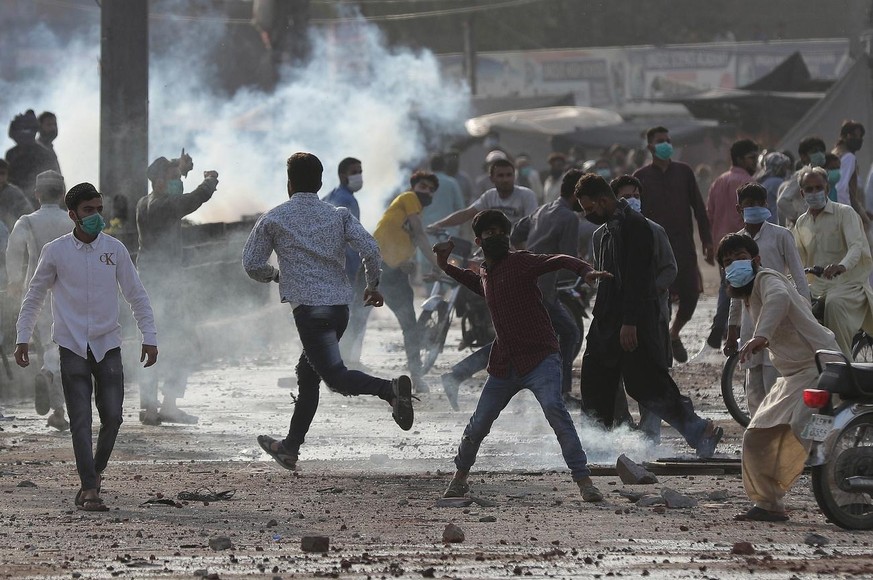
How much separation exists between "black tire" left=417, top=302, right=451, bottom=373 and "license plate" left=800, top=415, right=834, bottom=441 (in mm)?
6805

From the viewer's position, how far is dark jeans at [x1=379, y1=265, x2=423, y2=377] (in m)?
13.3

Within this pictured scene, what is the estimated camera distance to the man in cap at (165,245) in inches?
452

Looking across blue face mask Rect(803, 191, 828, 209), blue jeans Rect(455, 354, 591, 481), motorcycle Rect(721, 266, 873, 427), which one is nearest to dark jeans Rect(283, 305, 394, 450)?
blue jeans Rect(455, 354, 591, 481)

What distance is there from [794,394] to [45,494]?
3.91 metres

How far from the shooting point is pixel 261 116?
2442 cm

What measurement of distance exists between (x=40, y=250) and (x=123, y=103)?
3620 millimetres

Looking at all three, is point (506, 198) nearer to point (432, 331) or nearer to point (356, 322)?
point (432, 331)

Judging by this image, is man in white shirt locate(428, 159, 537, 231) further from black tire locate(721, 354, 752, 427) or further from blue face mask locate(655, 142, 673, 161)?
black tire locate(721, 354, 752, 427)

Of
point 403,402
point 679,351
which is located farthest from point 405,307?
point 403,402

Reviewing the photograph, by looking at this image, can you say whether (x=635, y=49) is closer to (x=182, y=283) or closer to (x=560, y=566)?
(x=182, y=283)

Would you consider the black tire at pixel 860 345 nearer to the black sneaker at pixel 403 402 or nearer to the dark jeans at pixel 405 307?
the black sneaker at pixel 403 402

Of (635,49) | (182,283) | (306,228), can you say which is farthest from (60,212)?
(635,49)

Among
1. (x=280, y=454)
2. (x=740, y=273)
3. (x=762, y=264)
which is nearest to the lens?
(x=740, y=273)

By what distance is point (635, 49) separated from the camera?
49.9 m
